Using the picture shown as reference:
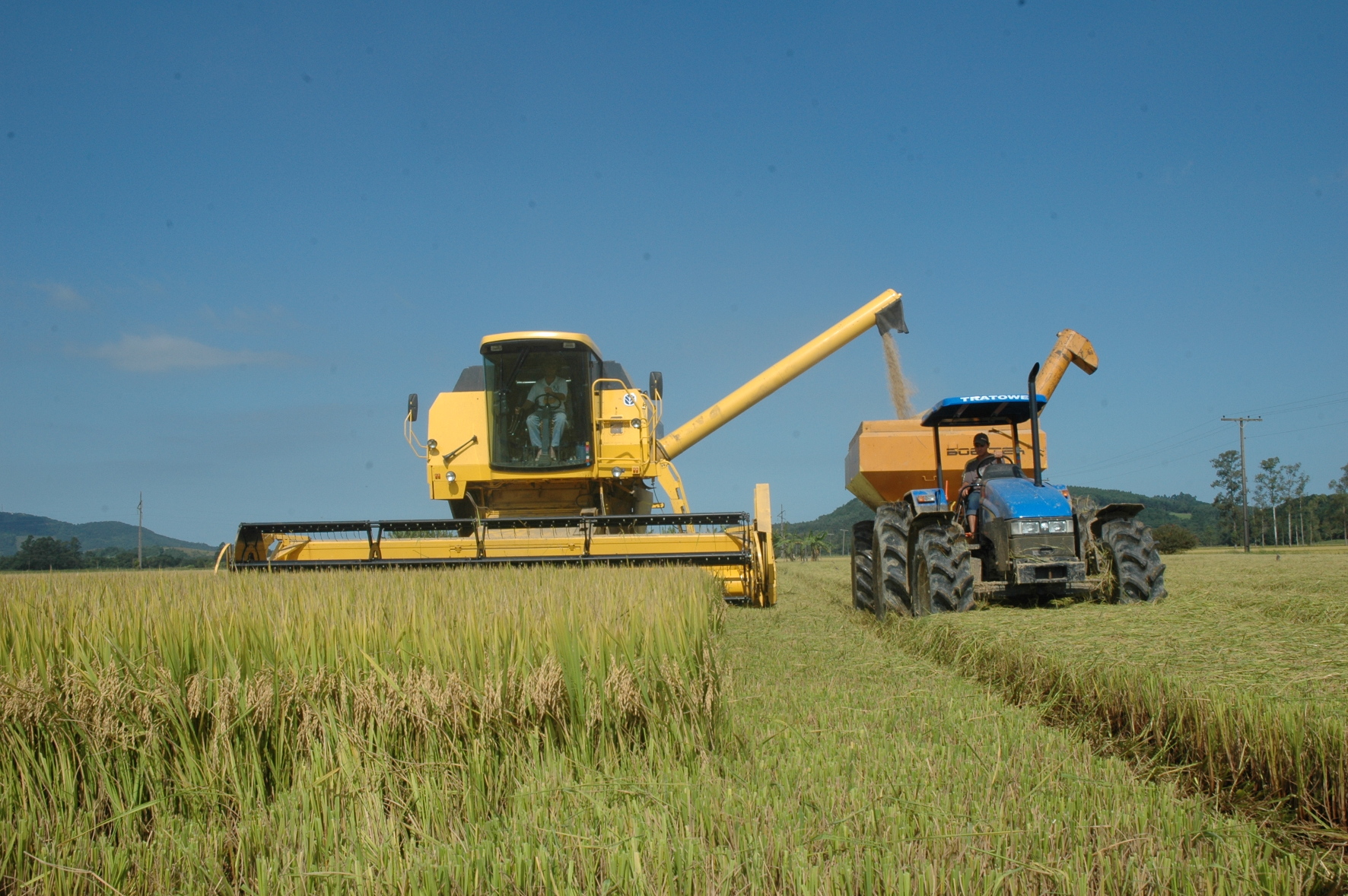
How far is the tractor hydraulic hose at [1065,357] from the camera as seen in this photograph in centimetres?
1112

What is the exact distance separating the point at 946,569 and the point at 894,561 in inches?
41.2

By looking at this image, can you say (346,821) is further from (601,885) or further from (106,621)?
(106,621)

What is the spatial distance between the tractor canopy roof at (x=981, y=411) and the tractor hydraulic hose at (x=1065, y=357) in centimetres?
278

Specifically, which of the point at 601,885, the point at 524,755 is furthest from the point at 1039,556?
the point at 601,885

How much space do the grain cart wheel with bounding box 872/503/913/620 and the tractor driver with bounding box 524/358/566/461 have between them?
4046 millimetres

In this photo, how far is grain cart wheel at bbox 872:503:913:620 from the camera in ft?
26.6

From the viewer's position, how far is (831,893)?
2.14 m

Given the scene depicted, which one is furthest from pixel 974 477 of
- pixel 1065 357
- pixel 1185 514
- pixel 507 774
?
pixel 1185 514

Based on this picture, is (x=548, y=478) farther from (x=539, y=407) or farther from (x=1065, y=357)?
(x=1065, y=357)

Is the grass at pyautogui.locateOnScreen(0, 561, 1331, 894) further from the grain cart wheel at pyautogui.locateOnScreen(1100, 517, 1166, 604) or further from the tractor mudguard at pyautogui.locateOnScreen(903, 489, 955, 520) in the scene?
the tractor mudguard at pyautogui.locateOnScreen(903, 489, 955, 520)

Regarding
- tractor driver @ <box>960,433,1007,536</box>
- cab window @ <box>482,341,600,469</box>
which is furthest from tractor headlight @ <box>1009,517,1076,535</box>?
cab window @ <box>482,341,600,469</box>

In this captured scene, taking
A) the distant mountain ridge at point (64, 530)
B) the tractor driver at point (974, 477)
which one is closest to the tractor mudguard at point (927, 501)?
the tractor driver at point (974, 477)

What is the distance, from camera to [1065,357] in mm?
11164

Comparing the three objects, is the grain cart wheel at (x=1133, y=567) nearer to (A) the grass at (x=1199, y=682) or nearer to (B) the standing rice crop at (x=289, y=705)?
(A) the grass at (x=1199, y=682)
